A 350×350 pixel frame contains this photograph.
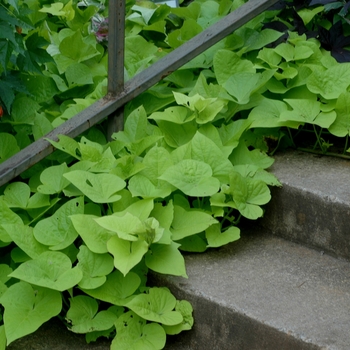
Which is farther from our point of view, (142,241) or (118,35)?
(118,35)

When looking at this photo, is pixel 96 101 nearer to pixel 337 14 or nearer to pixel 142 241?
pixel 142 241

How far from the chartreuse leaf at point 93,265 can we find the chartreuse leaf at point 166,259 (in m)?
0.11

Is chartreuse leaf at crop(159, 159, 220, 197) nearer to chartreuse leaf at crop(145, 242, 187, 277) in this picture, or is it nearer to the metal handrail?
chartreuse leaf at crop(145, 242, 187, 277)

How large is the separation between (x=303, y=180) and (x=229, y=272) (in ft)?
1.31

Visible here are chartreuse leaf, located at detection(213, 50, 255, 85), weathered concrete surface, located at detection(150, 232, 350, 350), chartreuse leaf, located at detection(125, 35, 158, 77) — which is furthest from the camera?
chartreuse leaf, located at detection(125, 35, 158, 77)

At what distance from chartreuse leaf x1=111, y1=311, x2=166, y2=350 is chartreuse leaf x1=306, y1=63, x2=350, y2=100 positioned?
0.97 m

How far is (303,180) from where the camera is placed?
6.66 ft

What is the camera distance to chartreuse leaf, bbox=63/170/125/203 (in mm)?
1905

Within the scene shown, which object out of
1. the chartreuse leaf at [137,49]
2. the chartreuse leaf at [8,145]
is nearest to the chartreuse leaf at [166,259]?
the chartreuse leaf at [8,145]

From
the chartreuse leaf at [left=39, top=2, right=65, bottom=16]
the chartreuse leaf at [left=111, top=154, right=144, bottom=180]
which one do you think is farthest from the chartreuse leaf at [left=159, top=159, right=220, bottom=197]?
the chartreuse leaf at [left=39, top=2, right=65, bottom=16]

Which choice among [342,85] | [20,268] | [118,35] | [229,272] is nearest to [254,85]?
[342,85]

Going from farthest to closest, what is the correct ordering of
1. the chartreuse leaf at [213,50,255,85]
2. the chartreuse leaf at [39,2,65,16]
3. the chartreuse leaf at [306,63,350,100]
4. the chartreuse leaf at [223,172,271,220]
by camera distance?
the chartreuse leaf at [39,2,65,16] → the chartreuse leaf at [213,50,255,85] → the chartreuse leaf at [306,63,350,100] → the chartreuse leaf at [223,172,271,220]

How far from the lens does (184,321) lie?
69.7 inches

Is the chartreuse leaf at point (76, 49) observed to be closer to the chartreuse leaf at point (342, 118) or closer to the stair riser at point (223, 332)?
the chartreuse leaf at point (342, 118)
